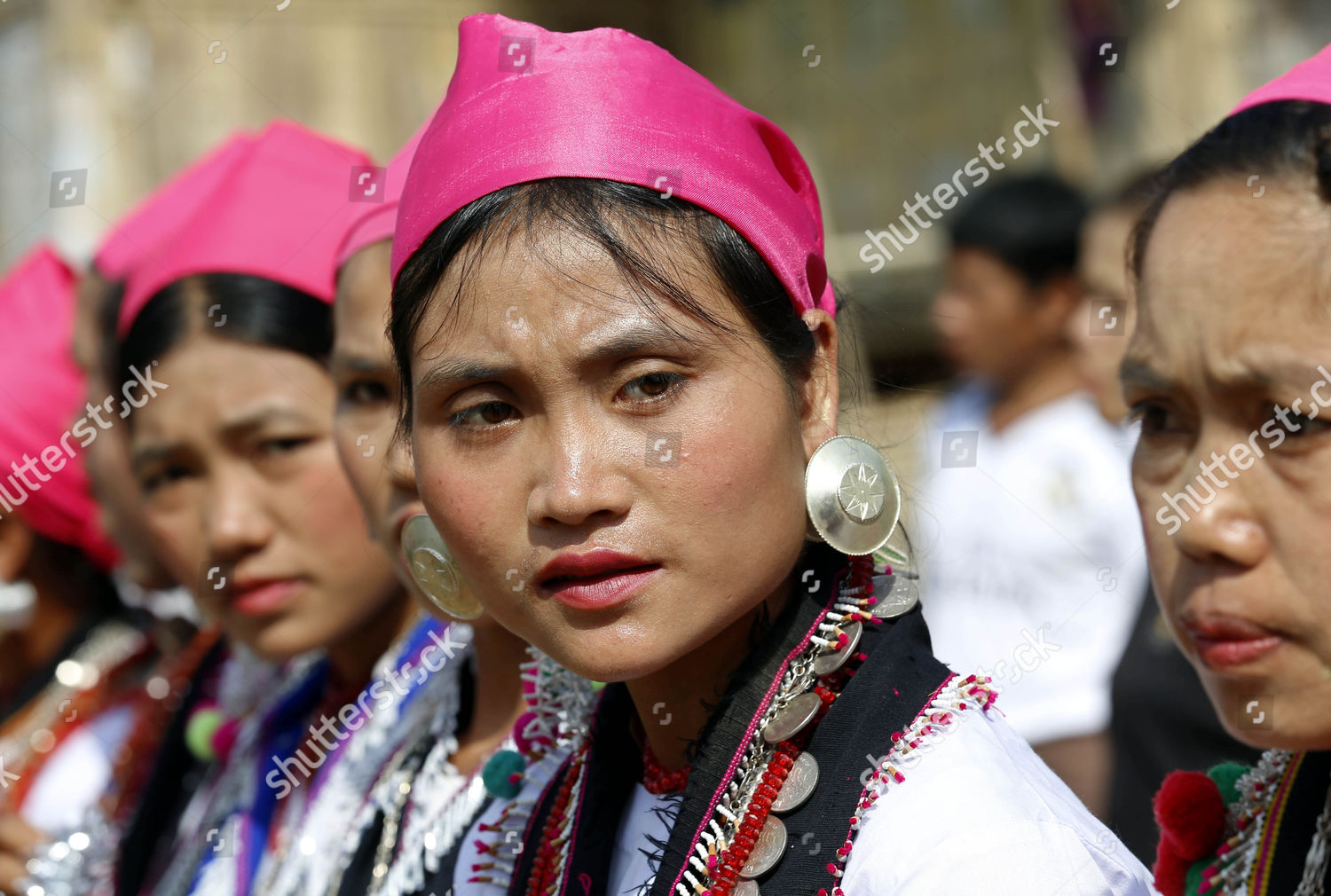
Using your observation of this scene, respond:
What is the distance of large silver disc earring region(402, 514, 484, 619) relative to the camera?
1929mm

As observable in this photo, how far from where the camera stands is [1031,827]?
52.3 inches

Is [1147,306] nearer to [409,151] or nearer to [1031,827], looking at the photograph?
[1031,827]

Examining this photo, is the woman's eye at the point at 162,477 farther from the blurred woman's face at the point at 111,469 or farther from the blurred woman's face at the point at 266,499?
the blurred woman's face at the point at 111,469

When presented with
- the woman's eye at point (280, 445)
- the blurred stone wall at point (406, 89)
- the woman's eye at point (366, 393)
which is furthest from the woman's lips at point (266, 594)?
the blurred stone wall at point (406, 89)

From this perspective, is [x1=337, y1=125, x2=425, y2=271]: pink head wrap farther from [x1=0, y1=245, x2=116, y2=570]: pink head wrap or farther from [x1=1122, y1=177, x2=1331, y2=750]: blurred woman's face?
[x1=0, y1=245, x2=116, y2=570]: pink head wrap

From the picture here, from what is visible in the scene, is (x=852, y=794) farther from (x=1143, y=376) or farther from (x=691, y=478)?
(x=1143, y=376)

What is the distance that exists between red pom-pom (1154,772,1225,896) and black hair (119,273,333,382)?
1959 millimetres

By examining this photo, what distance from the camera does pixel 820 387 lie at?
5.39 feet

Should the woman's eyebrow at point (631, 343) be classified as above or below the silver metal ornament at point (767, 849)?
above

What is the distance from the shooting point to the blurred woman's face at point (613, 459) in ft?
4.75

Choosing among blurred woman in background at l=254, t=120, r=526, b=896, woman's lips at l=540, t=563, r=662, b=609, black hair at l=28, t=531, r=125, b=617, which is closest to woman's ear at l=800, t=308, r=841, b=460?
woman's lips at l=540, t=563, r=662, b=609

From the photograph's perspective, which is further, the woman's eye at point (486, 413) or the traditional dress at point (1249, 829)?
the traditional dress at point (1249, 829)

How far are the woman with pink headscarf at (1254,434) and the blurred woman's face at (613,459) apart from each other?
0.56 m

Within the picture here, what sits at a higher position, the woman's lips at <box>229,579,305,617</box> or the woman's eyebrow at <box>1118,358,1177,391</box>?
the woman's eyebrow at <box>1118,358,1177,391</box>
